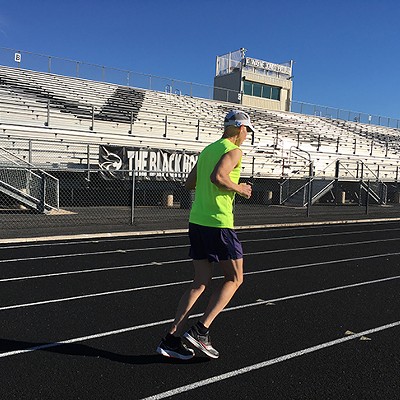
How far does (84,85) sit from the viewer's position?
28812mm

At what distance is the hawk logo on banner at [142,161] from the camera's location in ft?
58.5

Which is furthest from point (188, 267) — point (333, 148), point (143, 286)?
point (333, 148)

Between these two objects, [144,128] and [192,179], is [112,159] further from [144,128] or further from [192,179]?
[192,179]

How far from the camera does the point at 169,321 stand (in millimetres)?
4676

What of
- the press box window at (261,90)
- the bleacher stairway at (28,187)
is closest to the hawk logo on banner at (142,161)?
the bleacher stairway at (28,187)

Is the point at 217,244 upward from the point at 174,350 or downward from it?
upward

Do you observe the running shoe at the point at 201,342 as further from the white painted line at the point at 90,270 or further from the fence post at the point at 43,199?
the fence post at the point at 43,199

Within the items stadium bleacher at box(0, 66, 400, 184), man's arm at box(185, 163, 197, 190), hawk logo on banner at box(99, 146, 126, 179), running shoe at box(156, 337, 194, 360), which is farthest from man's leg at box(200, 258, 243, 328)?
hawk logo on banner at box(99, 146, 126, 179)

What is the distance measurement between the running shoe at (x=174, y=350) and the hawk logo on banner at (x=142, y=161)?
1349 cm

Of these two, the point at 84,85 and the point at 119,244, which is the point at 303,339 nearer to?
the point at 119,244

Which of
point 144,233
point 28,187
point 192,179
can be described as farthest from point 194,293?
point 28,187

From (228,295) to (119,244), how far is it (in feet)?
21.2

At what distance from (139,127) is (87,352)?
67.3ft

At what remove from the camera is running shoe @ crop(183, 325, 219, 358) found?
3652 mm
